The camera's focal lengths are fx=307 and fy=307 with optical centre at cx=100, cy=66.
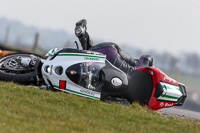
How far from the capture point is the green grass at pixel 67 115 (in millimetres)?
3816

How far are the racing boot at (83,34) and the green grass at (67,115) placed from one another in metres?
1.46

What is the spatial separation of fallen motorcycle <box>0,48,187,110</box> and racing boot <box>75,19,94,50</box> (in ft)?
1.98

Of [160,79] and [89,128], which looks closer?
[89,128]

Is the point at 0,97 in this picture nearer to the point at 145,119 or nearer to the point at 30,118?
the point at 30,118

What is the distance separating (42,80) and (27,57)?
842 mm

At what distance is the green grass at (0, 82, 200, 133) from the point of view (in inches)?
150

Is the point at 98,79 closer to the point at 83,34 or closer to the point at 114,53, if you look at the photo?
the point at 114,53

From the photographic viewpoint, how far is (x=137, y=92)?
6102 mm

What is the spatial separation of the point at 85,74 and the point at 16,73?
1780 millimetres

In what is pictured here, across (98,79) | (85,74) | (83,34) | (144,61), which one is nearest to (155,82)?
(144,61)

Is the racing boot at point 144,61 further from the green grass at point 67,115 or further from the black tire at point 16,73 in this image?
the black tire at point 16,73

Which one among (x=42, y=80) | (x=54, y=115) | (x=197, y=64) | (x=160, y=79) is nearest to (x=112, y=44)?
(x=160, y=79)

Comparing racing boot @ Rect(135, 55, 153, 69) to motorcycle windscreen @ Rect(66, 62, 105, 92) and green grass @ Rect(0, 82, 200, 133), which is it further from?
motorcycle windscreen @ Rect(66, 62, 105, 92)

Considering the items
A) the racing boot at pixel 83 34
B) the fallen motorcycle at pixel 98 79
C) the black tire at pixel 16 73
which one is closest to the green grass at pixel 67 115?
the fallen motorcycle at pixel 98 79
